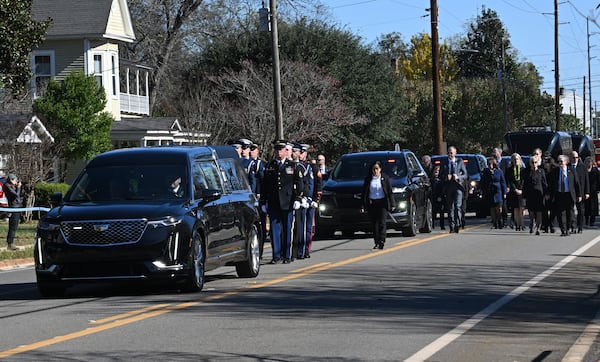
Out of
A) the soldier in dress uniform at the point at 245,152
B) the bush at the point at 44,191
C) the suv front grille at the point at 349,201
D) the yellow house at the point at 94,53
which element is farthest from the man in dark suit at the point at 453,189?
the yellow house at the point at 94,53

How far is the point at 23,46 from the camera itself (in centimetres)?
3034

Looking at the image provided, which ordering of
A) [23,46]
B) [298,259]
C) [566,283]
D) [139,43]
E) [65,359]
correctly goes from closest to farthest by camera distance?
1. [65,359]
2. [566,283]
3. [298,259]
4. [23,46]
5. [139,43]

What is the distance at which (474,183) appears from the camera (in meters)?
34.8

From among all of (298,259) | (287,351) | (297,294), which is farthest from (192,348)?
(298,259)

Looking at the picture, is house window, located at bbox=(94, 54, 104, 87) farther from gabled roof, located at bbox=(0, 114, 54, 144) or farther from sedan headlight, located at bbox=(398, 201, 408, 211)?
sedan headlight, located at bbox=(398, 201, 408, 211)

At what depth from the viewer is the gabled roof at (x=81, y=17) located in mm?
50875

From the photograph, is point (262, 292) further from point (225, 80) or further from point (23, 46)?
point (225, 80)

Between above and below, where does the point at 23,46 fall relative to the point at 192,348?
above

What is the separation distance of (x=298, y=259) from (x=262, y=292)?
215 inches

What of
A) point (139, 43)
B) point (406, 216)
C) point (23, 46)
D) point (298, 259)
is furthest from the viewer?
point (139, 43)

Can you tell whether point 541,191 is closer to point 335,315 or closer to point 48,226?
point 48,226

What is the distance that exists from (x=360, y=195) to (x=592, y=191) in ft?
27.3

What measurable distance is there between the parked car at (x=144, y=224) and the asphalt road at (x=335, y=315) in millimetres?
349

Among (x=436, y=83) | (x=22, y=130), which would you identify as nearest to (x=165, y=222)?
(x=22, y=130)
